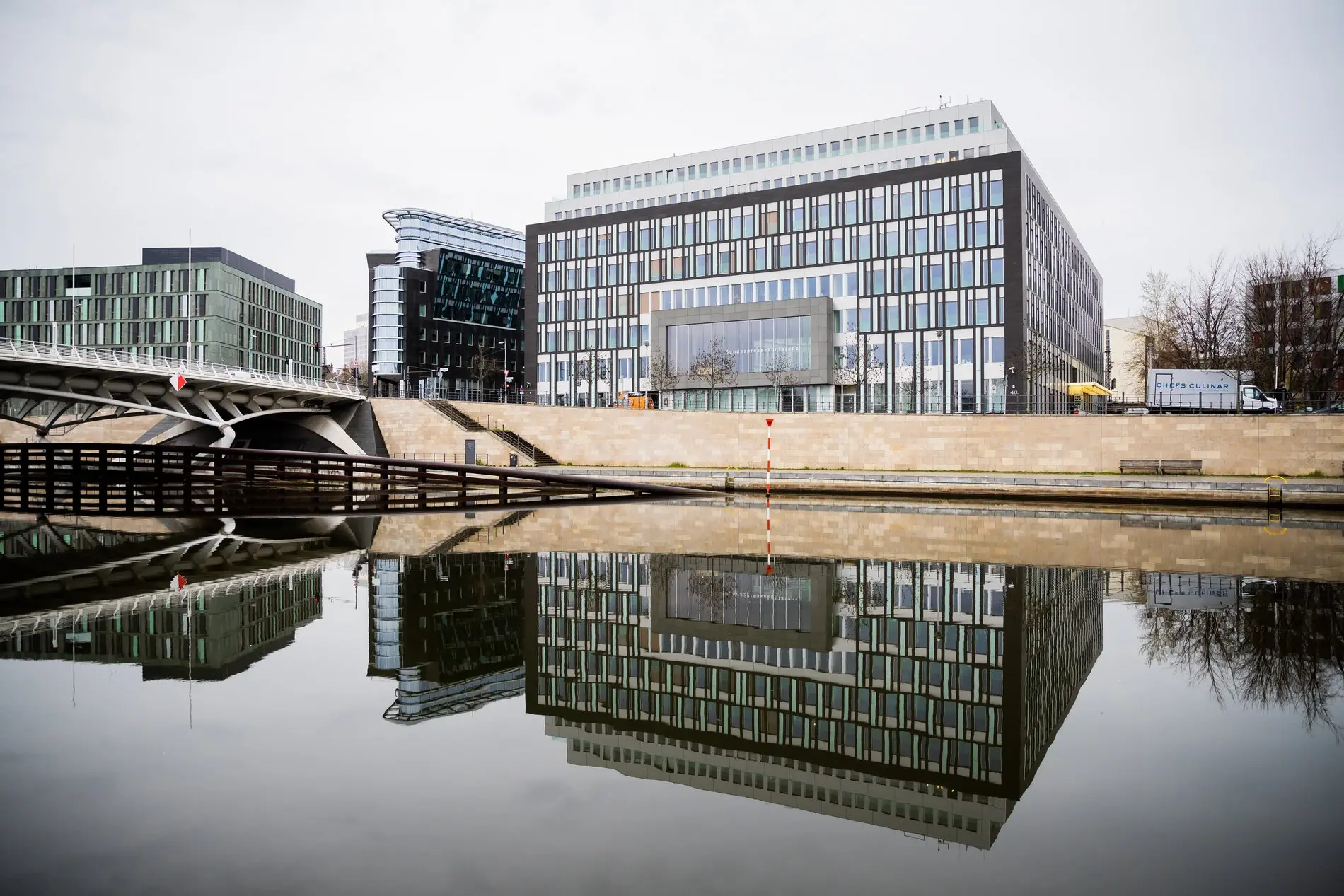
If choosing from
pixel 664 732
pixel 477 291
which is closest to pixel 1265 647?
pixel 664 732

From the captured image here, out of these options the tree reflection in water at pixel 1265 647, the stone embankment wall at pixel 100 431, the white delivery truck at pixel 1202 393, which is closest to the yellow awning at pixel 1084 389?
the white delivery truck at pixel 1202 393

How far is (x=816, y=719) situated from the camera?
655cm

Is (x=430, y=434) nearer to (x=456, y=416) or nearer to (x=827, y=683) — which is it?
(x=456, y=416)

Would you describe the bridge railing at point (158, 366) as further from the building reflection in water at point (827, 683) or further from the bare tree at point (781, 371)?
the building reflection in water at point (827, 683)

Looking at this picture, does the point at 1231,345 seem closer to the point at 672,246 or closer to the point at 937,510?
the point at 937,510

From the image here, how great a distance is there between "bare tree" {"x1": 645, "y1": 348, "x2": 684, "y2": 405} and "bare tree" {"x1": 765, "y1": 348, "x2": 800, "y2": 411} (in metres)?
7.42

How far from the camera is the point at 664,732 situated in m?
6.29

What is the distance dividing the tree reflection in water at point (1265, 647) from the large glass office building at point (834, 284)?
5492 cm

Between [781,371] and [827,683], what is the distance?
62.6 metres

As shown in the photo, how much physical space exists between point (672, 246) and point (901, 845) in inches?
3050

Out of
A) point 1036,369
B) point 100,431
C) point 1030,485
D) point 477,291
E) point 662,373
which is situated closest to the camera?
point 1030,485

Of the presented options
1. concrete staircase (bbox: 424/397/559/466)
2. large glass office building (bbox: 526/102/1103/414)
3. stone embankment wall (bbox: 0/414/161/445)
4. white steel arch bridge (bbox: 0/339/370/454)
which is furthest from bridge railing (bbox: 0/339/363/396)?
large glass office building (bbox: 526/102/1103/414)

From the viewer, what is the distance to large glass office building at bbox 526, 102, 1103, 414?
67062mm

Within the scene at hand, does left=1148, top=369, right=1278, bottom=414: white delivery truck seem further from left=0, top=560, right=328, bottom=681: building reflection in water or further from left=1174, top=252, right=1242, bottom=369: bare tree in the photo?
left=0, top=560, right=328, bottom=681: building reflection in water
